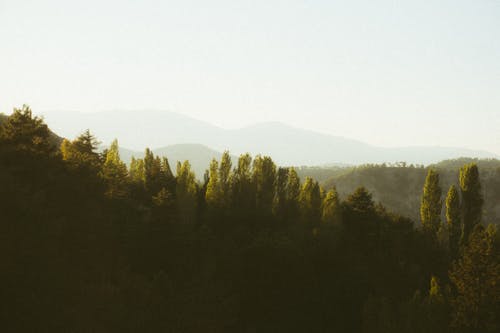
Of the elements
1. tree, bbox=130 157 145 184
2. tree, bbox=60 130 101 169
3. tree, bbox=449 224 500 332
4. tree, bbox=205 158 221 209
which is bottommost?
tree, bbox=449 224 500 332

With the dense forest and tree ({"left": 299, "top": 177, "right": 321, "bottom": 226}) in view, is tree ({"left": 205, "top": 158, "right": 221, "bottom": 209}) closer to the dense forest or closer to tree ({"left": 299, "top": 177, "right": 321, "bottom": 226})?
the dense forest

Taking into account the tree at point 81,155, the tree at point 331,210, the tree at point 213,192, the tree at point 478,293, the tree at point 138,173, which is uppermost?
the tree at point 81,155

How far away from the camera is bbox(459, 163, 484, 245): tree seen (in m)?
67.1

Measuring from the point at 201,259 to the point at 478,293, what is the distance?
88.7ft

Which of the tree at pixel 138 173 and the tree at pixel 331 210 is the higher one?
the tree at pixel 138 173

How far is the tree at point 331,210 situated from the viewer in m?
59.7

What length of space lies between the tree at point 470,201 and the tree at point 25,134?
59777mm

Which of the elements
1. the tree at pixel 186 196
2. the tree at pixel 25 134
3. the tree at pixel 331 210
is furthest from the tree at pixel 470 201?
the tree at pixel 25 134

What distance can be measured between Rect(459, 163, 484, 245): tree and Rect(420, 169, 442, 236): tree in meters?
3.81

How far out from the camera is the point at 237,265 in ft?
147

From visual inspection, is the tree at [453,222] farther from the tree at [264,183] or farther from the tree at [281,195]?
the tree at [264,183]

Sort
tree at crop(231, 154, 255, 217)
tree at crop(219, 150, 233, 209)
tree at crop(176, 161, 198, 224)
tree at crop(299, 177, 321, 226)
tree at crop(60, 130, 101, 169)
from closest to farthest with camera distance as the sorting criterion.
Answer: tree at crop(60, 130, 101, 169), tree at crop(176, 161, 198, 224), tree at crop(231, 154, 255, 217), tree at crop(219, 150, 233, 209), tree at crop(299, 177, 321, 226)

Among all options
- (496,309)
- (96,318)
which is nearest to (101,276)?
(96,318)

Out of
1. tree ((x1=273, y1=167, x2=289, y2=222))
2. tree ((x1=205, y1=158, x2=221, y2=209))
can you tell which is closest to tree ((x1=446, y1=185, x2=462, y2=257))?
tree ((x1=273, y1=167, x2=289, y2=222))
